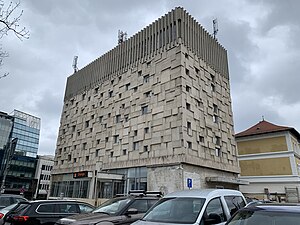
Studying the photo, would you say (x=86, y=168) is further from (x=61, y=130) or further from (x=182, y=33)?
(x=182, y=33)

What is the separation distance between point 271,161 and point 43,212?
28883 millimetres

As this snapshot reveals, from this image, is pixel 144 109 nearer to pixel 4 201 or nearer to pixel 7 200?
pixel 7 200

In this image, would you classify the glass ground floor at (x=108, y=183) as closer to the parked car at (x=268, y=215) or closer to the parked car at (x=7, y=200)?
the parked car at (x=7, y=200)

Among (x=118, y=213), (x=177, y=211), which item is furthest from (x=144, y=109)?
(x=177, y=211)

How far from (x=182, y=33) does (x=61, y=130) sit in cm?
2246

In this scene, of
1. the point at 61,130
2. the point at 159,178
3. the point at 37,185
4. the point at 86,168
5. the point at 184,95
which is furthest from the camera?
the point at 37,185

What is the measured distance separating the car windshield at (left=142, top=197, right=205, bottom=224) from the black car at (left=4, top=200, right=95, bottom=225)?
469 cm

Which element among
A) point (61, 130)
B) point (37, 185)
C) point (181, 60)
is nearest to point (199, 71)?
point (181, 60)

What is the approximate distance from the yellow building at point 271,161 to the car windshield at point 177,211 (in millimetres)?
26386

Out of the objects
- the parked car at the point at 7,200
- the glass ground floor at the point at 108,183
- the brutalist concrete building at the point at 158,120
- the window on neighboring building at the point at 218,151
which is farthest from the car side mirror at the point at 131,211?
the window on neighboring building at the point at 218,151

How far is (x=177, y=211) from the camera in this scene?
18.4 ft

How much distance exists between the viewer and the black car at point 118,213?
675 cm

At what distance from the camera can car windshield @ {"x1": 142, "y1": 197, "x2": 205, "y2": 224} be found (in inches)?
210

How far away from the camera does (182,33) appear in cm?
2464
